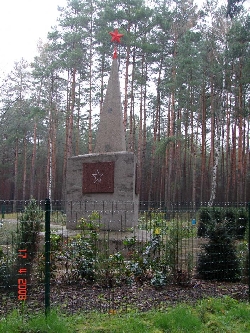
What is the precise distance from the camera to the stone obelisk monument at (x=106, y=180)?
348 inches

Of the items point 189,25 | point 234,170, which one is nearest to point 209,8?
point 189,25

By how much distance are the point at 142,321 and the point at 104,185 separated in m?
5.47

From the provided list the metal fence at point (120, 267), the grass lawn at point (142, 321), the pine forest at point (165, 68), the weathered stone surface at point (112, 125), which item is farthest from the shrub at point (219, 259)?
the pine forest at point (165, 68)

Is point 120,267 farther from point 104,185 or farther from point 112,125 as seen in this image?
point 112,125

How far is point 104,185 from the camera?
912 centimetres

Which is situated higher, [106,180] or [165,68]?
[165,68]

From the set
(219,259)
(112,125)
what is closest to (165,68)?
(112,125)

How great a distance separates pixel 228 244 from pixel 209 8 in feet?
65.3

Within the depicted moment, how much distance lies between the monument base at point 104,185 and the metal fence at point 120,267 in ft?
9.37

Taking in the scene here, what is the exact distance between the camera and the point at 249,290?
15.9 feet

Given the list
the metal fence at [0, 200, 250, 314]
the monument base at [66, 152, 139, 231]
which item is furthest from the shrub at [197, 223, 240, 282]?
the monument base at [66, 152, 139, 231]

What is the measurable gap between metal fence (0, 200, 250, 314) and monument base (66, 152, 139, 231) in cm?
286

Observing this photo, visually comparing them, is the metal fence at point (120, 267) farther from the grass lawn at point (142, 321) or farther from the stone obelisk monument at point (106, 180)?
the stone obelisk monument at point (106, 180)

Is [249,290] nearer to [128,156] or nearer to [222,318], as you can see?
[222,318]
